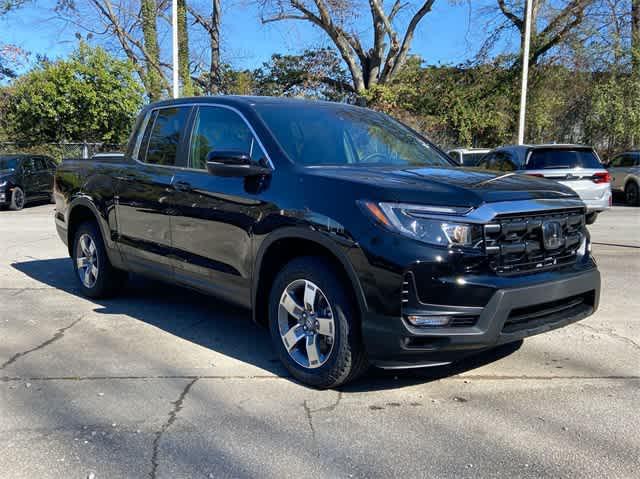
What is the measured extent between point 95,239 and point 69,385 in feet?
7.88

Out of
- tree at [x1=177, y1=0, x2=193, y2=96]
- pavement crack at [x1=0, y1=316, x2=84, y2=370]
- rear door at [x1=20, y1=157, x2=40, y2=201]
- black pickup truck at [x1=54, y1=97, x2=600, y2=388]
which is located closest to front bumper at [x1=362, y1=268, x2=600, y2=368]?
black pickup truck at [x1=54, y1=97, x2=600, y2=388]

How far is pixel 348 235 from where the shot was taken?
11.7 ft

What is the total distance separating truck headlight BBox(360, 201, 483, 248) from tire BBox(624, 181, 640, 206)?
16.0 meters

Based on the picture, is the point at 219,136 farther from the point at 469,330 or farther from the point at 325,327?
the point at 469,330

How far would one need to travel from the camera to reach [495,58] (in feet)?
83.0

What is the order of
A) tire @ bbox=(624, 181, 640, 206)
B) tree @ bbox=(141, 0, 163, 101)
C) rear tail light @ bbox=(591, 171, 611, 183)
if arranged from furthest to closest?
tree @ bbox=(141, 0, 163, 101) → tire @ bbox=(624, 181, 640, 206) → rear tail light @ bbox=(591, 171, 611, 183)

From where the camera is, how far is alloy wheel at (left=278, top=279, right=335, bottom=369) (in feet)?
12.6

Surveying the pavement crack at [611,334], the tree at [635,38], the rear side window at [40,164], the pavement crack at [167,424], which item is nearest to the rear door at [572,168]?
the pavement crack at [611,334]

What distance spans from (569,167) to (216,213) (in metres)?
8.76

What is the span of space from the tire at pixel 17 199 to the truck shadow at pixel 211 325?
31.9 feet

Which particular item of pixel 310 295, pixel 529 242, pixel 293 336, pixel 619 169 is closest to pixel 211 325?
pixel 293 336

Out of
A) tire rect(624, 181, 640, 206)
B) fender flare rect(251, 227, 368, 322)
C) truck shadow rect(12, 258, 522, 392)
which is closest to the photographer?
fender flare rect(251, 227, 368, 322)

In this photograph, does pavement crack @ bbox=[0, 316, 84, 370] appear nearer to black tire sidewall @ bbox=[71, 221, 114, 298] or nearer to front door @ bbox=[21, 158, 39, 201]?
black tire sidewall @ bbox=[71, 221, 114, 298]

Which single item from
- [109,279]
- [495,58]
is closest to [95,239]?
[109,279]
